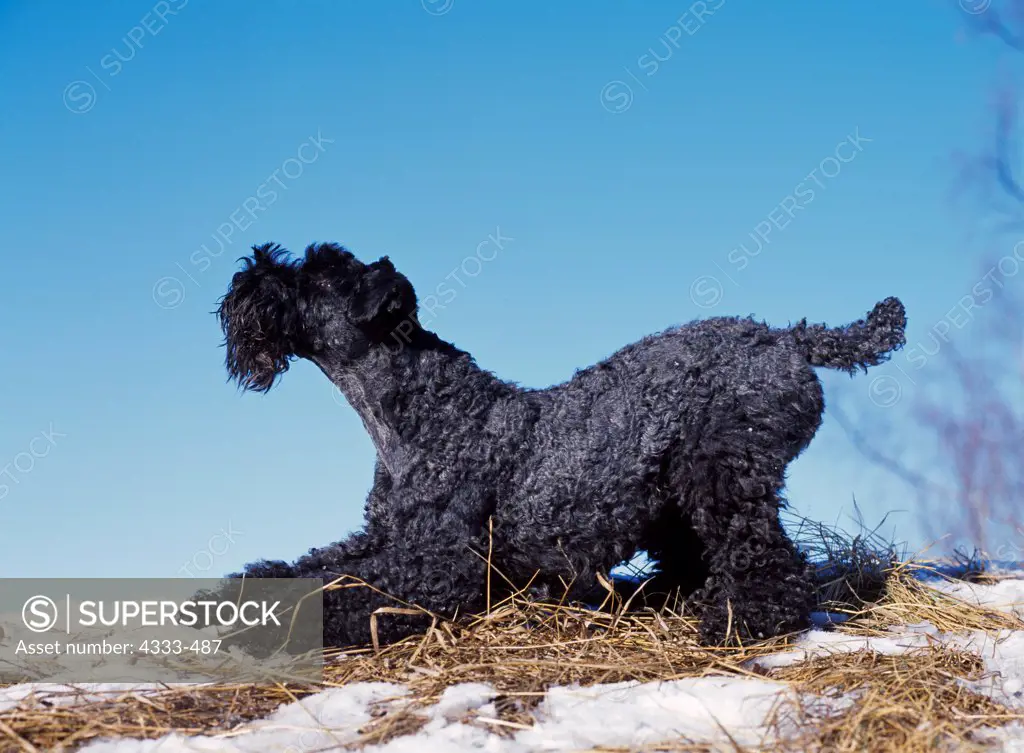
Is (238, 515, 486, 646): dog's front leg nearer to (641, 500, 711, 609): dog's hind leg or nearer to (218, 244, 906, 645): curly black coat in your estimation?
(218, 244, 906, 645): curly black coat

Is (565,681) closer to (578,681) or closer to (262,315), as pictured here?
(578,681)

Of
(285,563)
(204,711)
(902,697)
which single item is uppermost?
(285,563)

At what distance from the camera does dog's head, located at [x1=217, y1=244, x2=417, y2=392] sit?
521 cm

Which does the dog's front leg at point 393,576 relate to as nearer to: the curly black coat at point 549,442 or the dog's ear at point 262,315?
the curly black coat at point 549,442

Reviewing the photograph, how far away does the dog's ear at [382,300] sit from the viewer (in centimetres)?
515

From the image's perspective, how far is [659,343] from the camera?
545cm

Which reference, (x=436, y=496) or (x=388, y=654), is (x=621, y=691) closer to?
(x=388, y=654)

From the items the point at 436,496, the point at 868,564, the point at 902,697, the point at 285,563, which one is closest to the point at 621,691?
the point at 902,697

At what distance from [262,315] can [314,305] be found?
0.30m

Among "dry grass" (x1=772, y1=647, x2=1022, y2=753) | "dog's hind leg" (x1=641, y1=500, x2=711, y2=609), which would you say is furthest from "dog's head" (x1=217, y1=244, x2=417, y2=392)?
"dry grass" (x1=772, y1=647, x2=1022, y2=753)

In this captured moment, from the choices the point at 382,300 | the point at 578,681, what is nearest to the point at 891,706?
the point at 578,681

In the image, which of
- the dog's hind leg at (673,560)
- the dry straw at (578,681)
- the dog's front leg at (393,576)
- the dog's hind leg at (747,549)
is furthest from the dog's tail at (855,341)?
the dog's front leg at (393,576)

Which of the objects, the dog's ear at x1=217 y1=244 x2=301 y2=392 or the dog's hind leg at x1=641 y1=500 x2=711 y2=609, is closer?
the dog's ear at x1=217 y1=244 x2=301 y2=392

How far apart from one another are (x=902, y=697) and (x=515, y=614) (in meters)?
2.06
